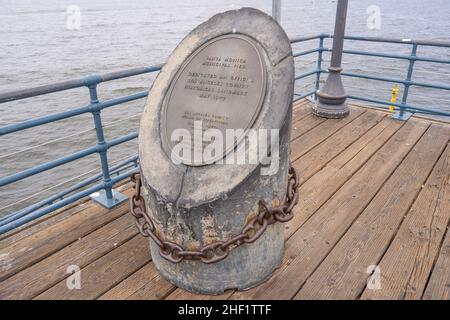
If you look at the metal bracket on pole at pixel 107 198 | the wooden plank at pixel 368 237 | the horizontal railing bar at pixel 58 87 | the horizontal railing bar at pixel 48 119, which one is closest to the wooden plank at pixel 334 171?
the wooden plank at pixel 368 237

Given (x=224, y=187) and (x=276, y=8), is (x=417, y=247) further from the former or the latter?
(x=276, y=8)

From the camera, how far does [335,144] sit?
14.7 feet

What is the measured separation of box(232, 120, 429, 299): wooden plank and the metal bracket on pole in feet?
5.01

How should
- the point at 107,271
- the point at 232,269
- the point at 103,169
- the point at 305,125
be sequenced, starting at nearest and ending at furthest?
the point at 232,269 → the point at 107,271 → the point at 103,169 → the point at 305,125

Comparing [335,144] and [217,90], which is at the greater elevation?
[217,90]

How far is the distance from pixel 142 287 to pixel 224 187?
0.96 meters

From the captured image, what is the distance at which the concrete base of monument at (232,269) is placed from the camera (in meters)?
2.28

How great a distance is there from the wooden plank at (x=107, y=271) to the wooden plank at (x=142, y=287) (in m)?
0.05

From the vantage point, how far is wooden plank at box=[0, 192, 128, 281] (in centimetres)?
266

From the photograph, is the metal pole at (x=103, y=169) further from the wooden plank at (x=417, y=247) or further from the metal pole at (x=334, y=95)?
the metal pole at (x=334, y=95)

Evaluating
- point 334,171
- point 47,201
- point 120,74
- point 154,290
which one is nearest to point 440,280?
point 334,171

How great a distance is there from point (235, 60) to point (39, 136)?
11.0 meters
